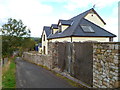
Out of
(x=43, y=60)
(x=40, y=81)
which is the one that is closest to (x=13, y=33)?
(x=43, y=60)

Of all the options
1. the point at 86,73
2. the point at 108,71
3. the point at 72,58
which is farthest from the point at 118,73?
the point at 72,58

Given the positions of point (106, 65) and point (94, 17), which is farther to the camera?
point (94, 17)

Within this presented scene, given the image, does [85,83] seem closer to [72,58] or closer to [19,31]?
[72,58]

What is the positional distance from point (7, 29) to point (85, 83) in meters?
23.2

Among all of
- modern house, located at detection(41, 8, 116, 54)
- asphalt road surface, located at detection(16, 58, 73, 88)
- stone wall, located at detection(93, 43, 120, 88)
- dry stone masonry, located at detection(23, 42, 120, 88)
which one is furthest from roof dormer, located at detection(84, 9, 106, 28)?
stone wall, located at detection(93, 43, 120, 88)

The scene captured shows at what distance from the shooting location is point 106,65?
4934 mm

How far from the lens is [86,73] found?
6406 mm

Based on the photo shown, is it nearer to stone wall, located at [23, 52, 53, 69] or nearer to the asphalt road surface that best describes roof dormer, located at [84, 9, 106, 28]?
stone wall, located at [23, 52, 53, 69]

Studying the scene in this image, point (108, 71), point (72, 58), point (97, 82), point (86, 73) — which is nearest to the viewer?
point (108, 71)

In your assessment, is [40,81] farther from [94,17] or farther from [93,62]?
[94,17]

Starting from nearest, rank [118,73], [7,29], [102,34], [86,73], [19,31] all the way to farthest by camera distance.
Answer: [118,73]
[86,73]
[102,34]
[7,29]
[19,31]

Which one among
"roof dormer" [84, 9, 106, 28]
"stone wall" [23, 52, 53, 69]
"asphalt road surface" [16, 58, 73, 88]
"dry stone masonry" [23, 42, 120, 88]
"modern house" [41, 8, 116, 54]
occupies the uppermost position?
"roof dormer" [84, 9, 106, 28]

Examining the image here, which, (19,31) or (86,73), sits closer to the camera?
(86,73)

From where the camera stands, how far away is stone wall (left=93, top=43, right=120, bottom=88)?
4430 mm
